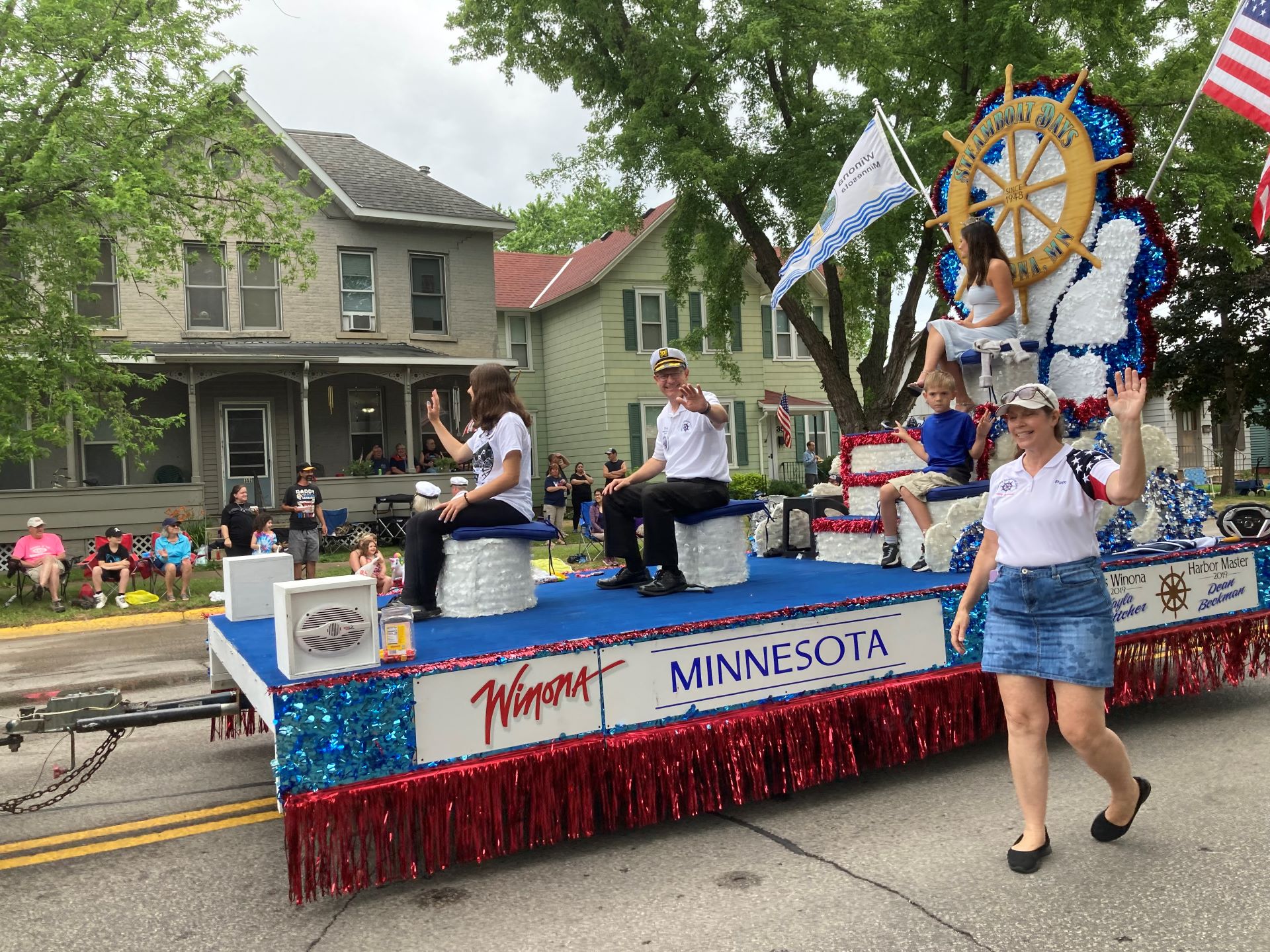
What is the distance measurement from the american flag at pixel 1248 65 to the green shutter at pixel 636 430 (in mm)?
20786

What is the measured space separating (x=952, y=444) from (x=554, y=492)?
573 inches

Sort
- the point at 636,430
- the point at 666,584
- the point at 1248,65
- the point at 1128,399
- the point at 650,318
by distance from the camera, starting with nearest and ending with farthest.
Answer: the point at 1128,399
the point at 666,584
the point at 1248,65
the point at 636,430
the point at 650,318

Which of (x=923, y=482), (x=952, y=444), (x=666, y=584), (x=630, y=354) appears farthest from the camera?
(x=630, y=354)

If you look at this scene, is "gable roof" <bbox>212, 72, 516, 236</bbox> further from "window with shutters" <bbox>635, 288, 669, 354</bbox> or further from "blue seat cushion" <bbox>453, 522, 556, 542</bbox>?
"blue seat cushion" <bbox>453, 522, 556, 542</bbox>

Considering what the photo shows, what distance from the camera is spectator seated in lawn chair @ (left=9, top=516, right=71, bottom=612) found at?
1333 centimetres

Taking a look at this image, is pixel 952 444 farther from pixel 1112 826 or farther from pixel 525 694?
pixel 525 694

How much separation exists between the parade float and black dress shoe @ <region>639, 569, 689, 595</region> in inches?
5.0


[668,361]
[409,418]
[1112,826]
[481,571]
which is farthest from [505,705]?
[409,418]

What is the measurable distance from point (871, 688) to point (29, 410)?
1394 cm

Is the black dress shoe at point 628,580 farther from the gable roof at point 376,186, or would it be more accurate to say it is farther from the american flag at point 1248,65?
the gable roof at point 376,186

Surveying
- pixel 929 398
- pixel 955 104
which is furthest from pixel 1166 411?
pixel 929 398

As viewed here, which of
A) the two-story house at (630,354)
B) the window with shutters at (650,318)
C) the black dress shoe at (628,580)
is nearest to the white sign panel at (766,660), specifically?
the black dress shoe at (628,580)

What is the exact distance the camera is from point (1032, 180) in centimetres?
703

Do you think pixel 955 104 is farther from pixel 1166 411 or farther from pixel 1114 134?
pixel 1166 411
